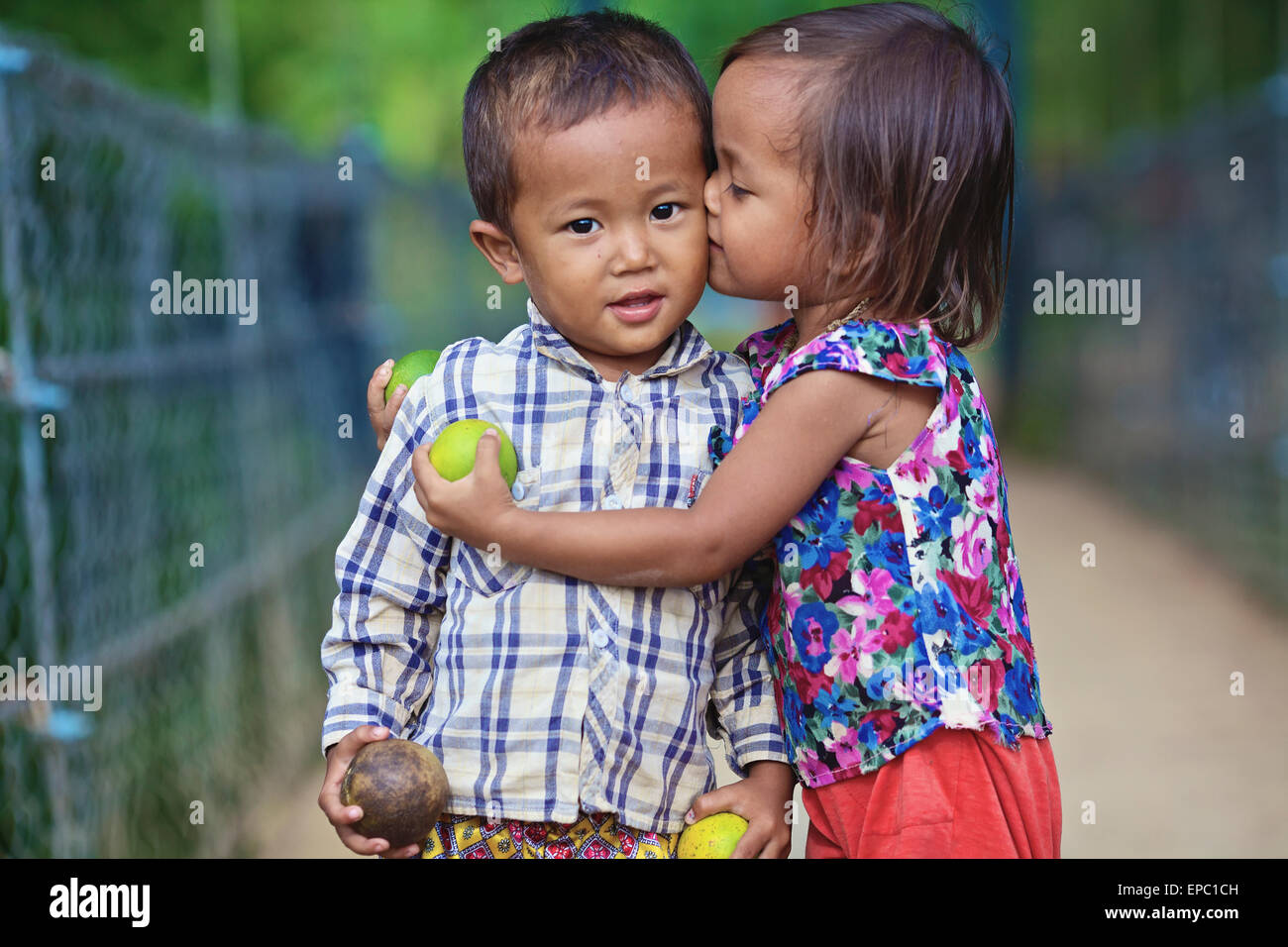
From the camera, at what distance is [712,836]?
2131 millimetres

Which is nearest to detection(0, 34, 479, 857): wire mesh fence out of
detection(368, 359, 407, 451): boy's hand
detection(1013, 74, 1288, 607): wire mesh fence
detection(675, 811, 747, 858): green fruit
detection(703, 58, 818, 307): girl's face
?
detection(368, 359, 407, 451): boy's hand

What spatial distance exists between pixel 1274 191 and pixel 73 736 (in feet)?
26.9

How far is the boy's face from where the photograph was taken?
2.10m

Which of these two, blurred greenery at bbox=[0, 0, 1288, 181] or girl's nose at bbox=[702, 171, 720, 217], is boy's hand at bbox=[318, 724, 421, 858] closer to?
girl's nose at bbox=[702, 171, 720, 217]

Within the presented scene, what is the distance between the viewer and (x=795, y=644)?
84.8 inches

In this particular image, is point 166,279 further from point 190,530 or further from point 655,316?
point 655,316

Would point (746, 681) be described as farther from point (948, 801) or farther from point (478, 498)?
point (478, 498)

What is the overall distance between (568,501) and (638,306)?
0.32 m

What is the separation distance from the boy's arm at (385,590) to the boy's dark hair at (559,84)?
14.6 inches

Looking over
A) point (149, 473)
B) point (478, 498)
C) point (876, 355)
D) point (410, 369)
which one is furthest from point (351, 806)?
point (149, 473)

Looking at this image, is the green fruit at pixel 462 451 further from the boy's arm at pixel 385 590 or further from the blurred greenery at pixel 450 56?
the blurred greenery at pixel 450 56

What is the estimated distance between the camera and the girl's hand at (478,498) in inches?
80.8

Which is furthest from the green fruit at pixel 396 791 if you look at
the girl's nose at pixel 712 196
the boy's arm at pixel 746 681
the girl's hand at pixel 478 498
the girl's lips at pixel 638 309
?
the girl's nose at pixel 712 196

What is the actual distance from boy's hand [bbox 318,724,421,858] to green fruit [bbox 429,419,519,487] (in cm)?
43
